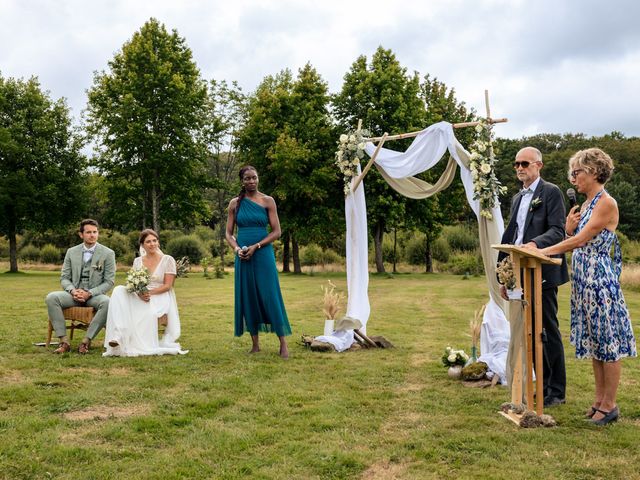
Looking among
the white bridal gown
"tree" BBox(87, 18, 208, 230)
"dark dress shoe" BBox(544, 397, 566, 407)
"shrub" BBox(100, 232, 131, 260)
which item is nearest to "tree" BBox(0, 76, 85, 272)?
"tree" BBox(87, 18, 208, 230)

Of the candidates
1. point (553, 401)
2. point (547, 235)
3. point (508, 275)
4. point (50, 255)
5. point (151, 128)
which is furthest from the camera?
point (50, 255)

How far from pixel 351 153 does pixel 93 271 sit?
441 centimetres

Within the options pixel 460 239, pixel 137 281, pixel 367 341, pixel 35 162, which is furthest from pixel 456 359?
pixel 35 162

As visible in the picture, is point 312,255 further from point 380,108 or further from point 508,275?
point 508,275

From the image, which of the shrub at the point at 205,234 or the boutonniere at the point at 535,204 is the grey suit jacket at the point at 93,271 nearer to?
the boutonniere at the point at 535,204

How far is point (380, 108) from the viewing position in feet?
96.7

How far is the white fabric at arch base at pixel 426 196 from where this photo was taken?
7.32m

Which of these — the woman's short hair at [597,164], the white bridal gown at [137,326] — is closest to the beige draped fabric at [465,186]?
the woman's short hair at [597,164]

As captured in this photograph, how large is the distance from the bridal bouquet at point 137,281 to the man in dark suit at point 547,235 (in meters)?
5.04

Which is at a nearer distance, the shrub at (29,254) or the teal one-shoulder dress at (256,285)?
the teal one-shoulder dress at (256,285)

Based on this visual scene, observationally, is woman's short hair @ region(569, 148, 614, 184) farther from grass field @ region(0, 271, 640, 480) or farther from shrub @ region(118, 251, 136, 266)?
shrub @ region(118, 251, 136, 266)

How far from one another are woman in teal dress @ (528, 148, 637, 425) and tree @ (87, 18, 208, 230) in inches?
1021

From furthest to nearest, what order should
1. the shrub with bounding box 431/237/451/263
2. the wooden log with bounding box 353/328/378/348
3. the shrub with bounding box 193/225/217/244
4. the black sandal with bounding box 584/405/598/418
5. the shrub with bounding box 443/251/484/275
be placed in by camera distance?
1. the shrub with bounding box 193/225/217/244
2. the shrub with bounding box 431/237/451/263
3. the shrub with bounding box 443/251/484/275
4. the wooden log with bounding box 353/328/378/348
5. the black sandal with bounding box 584/405/598/418

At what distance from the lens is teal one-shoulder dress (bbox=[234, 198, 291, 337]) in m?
8.13
